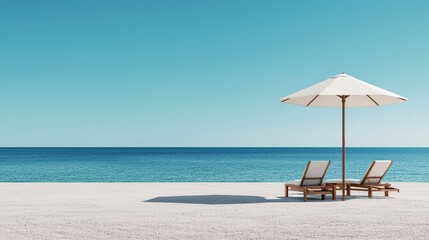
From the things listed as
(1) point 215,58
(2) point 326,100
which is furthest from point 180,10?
(2) point 326,100

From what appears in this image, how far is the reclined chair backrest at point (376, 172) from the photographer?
9.07m

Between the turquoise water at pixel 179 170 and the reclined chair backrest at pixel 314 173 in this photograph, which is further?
the turquoise water at pixel 179 170

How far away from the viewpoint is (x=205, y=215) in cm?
673

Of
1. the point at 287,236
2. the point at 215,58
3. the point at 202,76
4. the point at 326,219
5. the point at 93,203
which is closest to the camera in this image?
the point at 287,236

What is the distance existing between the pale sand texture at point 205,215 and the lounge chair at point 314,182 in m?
0.19

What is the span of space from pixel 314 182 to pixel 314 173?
235 millimetres

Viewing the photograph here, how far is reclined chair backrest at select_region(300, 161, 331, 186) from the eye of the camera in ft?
28.0

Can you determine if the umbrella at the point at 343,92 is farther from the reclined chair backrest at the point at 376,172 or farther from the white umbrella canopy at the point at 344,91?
the reclined chair backrest at the point at 376,172

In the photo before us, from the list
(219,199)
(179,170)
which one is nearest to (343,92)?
(219,199)

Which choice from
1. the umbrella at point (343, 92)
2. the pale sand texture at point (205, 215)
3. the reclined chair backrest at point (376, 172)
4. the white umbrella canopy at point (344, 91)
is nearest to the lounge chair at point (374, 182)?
the reclined chair backrest at point (376, 172)

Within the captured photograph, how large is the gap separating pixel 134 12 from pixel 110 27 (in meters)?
2.99

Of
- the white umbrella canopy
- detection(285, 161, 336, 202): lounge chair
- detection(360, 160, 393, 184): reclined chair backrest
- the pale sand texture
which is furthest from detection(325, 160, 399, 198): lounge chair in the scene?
the white umbrella canopy

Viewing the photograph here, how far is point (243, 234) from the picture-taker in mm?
5457

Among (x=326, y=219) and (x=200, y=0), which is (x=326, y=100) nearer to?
(x=326, y=219)
